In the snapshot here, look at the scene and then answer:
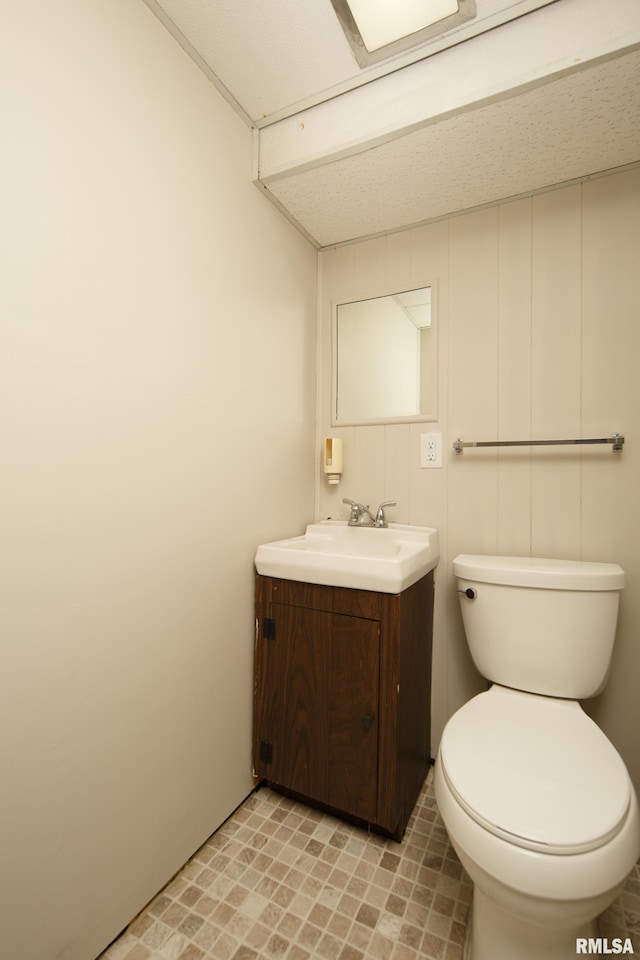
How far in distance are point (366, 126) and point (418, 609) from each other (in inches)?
58.2

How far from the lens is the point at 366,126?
4.05ft

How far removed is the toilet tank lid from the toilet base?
71 centimetres

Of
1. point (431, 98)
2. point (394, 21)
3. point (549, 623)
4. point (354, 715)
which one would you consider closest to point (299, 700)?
point (354, 715)

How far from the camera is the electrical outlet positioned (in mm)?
1604

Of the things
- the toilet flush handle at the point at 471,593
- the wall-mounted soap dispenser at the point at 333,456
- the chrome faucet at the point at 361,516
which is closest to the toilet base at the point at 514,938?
the toilet flush handle at the point at 471,593

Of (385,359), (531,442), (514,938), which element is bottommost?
(514,938)

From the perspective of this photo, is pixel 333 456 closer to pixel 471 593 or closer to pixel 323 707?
pixel 471 593

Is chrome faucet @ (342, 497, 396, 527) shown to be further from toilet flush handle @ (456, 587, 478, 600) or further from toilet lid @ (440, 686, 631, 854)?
toilet lid @ (440, 686, 631, 854)

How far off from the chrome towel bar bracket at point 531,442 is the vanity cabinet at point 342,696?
522mm

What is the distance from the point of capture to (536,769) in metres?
0.89

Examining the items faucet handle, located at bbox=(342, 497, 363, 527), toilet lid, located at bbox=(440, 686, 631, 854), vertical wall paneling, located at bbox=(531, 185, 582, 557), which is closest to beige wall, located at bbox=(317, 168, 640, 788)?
vertical wall paneling, located at bbox=(531, 185, 582, 557)

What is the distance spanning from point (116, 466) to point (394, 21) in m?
1.33

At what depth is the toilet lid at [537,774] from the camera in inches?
29.4

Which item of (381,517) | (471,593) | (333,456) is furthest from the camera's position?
(333,456)
